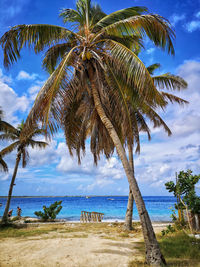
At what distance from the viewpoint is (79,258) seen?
605cm

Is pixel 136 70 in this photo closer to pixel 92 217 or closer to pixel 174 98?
pixel 174 98

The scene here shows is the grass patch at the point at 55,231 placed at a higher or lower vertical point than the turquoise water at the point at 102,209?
higher

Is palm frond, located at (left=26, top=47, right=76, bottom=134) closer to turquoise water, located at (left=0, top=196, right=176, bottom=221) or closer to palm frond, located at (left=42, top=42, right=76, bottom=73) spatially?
palm frond, located at (left=42, top=42, right=76, bottom=73)

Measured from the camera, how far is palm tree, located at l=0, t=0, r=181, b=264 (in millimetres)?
6162

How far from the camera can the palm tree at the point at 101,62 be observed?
20.2ft

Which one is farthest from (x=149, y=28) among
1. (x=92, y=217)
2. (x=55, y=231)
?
(x=92, y=217)

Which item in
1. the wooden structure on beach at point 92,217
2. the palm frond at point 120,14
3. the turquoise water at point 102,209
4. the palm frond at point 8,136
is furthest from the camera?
the turquoise water at point 102,209

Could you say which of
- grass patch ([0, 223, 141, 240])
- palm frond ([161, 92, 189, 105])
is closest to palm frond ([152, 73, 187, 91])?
palm frond ([161, 92, 189, 105])

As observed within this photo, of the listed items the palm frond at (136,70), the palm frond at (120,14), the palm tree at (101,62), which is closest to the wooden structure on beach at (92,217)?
the palm tree at (101,62)

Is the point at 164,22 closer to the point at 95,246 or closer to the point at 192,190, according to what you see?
the point at 192,190

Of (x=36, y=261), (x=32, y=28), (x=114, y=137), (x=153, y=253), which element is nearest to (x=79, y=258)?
(x=36, y=261)

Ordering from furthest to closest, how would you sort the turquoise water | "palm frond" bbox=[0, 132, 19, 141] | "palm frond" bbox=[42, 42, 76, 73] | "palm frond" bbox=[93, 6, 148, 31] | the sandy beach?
1. the turquoise water
2. "palm frond" bbox=[0, 132, 19, 141]
3. "palm frond" bbox=[42, 42, 76, 73]
4. "palm frond" bbox=[93, 6, 148, 31]
5. the sandy beach

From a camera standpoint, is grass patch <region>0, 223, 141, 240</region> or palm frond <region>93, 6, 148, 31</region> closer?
palm frond <region>93, 6, 148, 31</region>

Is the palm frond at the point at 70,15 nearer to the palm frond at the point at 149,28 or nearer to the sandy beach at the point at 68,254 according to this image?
the palm frond at the point at 149,28
